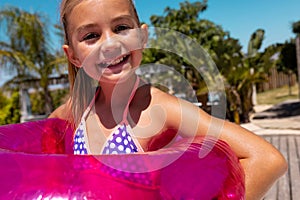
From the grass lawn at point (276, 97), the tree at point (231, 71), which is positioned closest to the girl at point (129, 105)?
the tree at point (231, 71)

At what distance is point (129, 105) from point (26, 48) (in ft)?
29.1

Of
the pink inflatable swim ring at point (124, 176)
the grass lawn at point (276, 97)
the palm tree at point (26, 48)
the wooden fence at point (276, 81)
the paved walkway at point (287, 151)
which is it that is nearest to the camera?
the pink inflatable swim ring at point (124, 176)

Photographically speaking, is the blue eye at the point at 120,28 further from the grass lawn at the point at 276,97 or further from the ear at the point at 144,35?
the grass lawn at the point at 276,97

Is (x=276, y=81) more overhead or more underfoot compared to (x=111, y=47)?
more underfoot

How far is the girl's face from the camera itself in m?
1.16

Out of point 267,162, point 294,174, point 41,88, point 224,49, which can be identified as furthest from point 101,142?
point 41,88

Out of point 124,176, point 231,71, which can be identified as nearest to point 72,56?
point 124,176

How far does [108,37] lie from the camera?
3.83ft

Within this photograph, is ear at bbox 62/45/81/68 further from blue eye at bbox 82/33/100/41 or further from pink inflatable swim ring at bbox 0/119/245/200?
pink inflatable swim ring at bbox 0/119/245/200

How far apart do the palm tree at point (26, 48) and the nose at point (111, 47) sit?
8.46 m

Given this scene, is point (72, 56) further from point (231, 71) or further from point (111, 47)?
point (231, 71)

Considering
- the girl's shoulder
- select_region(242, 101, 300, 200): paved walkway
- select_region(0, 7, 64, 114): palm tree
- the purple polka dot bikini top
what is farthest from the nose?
select_region(0, 7, 64, 114): palm tree

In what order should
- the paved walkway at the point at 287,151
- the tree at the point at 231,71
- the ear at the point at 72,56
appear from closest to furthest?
the ear at the point at 72,56 < the paved walkway at the point at 287,151 < the tree at the point at 231,71

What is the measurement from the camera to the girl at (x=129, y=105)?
3.78 feet
